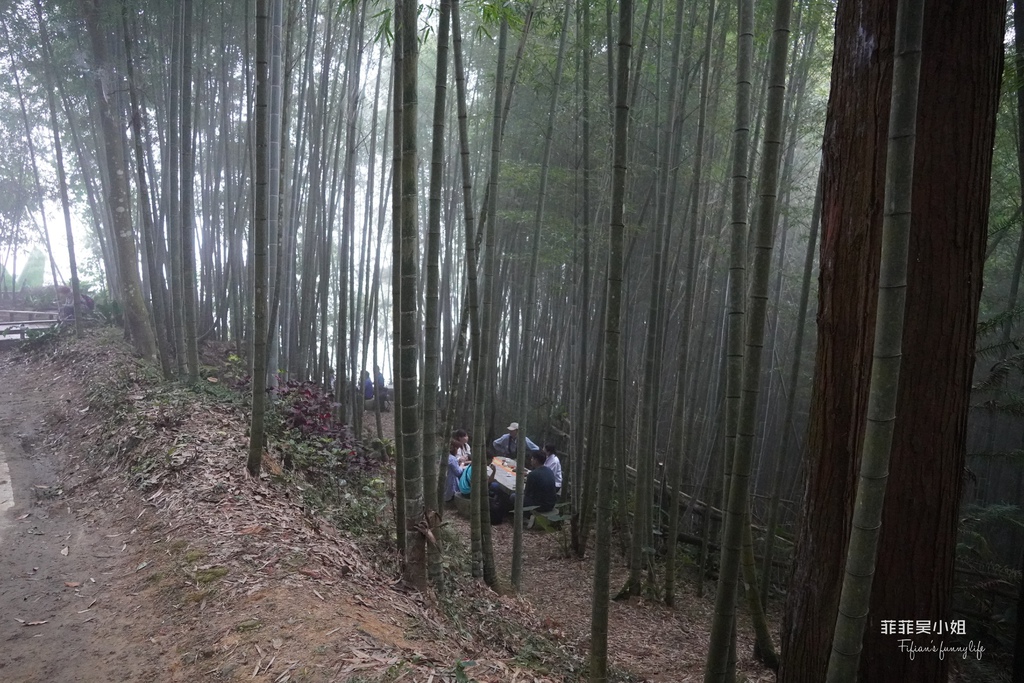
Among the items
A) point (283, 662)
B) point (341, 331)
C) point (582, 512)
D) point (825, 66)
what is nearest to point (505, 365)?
point (341, 331)

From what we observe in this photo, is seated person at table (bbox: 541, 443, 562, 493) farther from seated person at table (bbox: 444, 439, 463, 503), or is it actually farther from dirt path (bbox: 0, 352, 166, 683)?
dirt path (bbox: 0, 352, 166, 683)

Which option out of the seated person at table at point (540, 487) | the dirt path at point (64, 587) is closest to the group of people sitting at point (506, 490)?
the seated person at table at point (540, 487)

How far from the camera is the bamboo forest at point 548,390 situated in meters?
1.54

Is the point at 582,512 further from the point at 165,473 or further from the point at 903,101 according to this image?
the point at 903,101

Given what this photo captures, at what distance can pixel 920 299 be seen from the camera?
151cm

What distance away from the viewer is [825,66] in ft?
21.3

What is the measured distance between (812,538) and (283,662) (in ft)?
5.51

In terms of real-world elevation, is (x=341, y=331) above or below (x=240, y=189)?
below

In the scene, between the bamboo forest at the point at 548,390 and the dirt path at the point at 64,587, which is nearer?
the bamboo forest at the point at 548,390

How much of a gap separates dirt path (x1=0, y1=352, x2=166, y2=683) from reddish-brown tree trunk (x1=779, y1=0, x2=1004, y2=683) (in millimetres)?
2276

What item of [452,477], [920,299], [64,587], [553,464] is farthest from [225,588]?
[553,464]

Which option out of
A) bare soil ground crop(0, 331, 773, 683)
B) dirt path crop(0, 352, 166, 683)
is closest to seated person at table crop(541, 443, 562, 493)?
bare soil ground crop(0, 331, 773, 683)

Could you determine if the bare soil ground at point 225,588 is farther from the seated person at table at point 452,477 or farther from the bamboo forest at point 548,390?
the seated person at table at point 452,477

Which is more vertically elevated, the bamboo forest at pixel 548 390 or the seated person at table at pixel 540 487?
the bamboo forest at pixel 548 390
